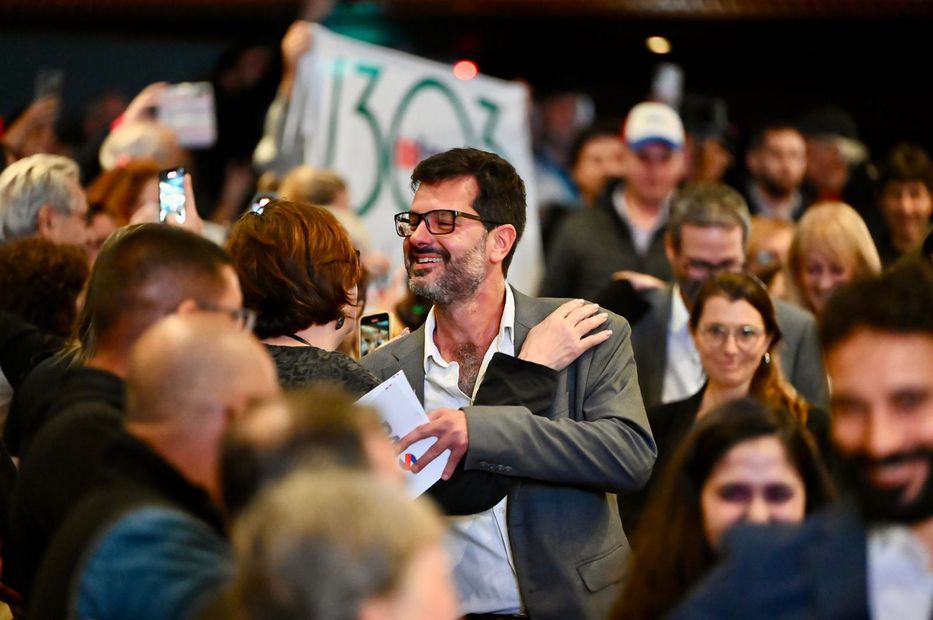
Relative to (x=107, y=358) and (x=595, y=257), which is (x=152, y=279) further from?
(x=595, y=257)

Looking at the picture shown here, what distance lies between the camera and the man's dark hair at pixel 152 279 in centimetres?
312

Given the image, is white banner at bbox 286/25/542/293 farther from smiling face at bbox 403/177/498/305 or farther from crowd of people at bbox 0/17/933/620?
smiling face at bbox 403/177/498/305

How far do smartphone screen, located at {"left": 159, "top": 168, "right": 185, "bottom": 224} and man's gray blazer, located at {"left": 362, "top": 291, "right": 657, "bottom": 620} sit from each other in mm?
1167

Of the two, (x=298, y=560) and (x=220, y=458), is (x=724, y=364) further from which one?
(x=298, y=560)

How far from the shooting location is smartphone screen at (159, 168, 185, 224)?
464cm

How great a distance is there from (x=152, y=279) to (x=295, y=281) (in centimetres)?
74

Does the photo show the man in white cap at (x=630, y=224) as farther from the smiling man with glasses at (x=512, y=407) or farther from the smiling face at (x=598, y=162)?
the smiling man with glasses at (x=512, y=407)

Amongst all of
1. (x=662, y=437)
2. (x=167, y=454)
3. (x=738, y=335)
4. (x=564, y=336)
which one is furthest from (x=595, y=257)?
(x=167, y=454)

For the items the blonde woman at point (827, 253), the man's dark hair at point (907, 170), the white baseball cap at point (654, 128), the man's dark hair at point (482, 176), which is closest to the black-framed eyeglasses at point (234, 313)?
the man's dark hair at point (482, 176)

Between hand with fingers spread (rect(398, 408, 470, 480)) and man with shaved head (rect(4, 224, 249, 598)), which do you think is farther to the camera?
hand with fingers spread (rect(398, 408, 470, 480))

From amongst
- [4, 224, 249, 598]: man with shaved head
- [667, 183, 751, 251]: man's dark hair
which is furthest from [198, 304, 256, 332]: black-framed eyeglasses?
[667, 183, 751, 251]: man's dark hair

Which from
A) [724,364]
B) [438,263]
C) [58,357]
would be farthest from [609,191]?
[58,357]

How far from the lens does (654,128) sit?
7.21 meters

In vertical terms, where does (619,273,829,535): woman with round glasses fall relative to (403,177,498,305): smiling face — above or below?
below
